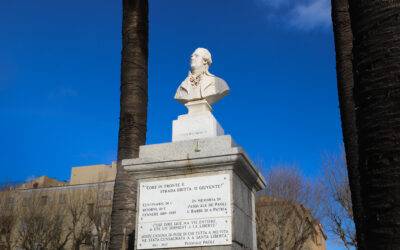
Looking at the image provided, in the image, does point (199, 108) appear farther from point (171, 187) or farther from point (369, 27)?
point (369, 27)

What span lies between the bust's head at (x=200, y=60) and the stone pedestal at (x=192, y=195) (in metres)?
1.40

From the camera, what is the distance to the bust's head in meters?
7.25

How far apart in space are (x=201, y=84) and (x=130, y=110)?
8.49 ft

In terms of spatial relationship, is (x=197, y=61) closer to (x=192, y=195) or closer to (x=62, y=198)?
(x=192, y=195)

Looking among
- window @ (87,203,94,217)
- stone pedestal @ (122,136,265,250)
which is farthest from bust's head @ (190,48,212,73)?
window @ (87,203,94,217)

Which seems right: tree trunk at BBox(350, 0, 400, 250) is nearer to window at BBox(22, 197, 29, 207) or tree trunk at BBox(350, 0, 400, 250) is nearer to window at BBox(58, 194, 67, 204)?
window at BBox(22, 197, 29, 207)

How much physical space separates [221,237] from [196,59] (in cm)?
283

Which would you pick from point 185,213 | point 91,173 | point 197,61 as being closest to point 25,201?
point 91,173

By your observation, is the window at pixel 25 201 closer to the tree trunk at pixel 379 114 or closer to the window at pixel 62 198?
the window at pixel 62 198

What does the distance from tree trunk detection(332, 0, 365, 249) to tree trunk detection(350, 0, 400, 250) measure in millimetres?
5165

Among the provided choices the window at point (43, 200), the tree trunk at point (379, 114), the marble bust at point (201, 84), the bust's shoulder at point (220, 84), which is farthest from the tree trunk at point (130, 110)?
the window at point (43, 200)

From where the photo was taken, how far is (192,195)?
240 inches

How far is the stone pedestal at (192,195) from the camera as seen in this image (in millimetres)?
5898

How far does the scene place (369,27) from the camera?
11.5 ft
